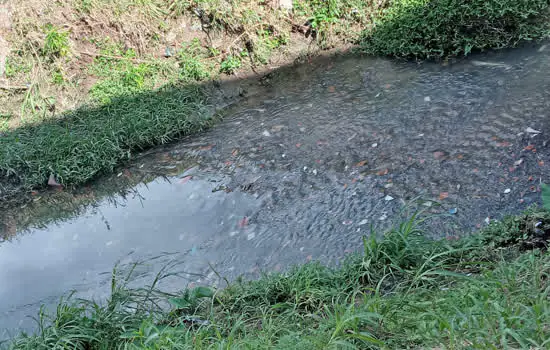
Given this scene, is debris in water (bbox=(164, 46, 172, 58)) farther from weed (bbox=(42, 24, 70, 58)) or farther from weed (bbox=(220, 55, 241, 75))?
weed (bbox=(42, 24, 70, 58))

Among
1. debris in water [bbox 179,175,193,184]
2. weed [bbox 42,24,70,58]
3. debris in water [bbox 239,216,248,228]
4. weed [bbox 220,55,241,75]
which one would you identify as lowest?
debris in water [bbox 239,216,248,228]

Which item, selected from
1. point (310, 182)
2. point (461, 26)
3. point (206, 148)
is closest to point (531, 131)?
point (310, 182)

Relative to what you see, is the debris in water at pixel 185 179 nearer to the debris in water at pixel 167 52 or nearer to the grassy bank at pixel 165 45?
the grassy bank at pixel 165 45

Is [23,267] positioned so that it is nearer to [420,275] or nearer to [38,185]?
[38,185]

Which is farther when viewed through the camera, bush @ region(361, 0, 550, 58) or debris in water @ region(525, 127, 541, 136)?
Result: bush @ region(361, 0, 550, 58)

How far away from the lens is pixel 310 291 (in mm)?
2855

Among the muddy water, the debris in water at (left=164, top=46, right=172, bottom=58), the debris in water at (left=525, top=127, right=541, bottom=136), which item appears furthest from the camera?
the debris in water at (left=164, top=46, right=172, bottom=58)

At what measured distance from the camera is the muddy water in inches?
141

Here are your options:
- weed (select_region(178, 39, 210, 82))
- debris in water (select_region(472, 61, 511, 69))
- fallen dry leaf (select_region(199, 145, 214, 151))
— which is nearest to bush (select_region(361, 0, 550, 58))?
debris in water (select_region(472, 61, 511, 69))

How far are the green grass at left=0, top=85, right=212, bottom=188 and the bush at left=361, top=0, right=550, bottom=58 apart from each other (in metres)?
2.33

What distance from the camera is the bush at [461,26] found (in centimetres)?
528

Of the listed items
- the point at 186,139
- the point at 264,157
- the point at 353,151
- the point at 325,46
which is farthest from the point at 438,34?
the point at 186,139

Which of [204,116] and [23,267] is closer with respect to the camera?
[23,267]

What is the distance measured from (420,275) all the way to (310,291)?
597 millimetres
